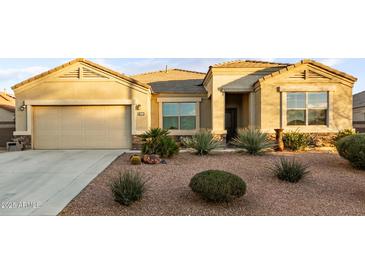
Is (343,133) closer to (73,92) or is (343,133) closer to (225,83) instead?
(225,83)

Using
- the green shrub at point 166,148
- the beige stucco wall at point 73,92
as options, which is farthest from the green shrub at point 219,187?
the beige stucco wall at point 73,92

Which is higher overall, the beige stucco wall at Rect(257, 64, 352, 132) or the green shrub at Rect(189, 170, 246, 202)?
the beige stucco wall at Rect(257, 64, 352, 132)

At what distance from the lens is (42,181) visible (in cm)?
631

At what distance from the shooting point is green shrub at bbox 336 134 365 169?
7.11 m

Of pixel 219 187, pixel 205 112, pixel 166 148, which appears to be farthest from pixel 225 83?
pixel 219 187

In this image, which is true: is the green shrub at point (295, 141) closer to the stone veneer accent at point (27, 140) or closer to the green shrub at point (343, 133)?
the green shrub at point (343, 133)

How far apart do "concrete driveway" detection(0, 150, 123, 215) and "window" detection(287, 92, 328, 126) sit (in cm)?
975

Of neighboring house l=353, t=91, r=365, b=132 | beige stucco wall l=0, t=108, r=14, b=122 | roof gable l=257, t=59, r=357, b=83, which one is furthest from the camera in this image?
neighboring house l=353, t=91, r=365, b=132

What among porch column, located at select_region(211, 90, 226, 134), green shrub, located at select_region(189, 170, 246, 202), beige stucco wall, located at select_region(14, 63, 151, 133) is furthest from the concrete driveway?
porch column, located at select_region(211, 90, 226, 134)

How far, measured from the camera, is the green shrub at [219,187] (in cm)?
459

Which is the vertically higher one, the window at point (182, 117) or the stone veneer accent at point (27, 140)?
the window at point (182, 117)

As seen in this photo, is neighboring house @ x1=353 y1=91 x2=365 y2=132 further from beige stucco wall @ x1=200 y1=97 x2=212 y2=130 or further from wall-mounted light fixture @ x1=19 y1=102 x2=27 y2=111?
wall-mounted light fixture @ x1=19 y1=102 x2=27 y2=111

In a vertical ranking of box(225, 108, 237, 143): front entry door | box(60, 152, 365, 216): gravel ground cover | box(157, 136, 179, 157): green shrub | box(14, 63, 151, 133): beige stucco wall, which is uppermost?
box(14, 63, 151, 133): beige stucco wall

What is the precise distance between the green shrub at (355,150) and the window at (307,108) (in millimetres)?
5075
